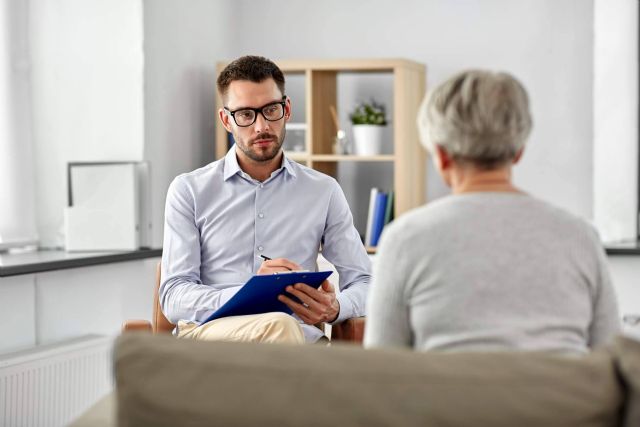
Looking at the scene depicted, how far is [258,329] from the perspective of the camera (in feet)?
8.25

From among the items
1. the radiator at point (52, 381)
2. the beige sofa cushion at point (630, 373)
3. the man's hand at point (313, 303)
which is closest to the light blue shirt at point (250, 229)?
the man's hand at point (313, 303)

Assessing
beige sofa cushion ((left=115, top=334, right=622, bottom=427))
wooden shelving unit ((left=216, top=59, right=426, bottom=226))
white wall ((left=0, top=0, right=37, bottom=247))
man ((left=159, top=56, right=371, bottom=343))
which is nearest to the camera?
beige sofa cushion ((left=115, top=334, right=622, bottom=427))

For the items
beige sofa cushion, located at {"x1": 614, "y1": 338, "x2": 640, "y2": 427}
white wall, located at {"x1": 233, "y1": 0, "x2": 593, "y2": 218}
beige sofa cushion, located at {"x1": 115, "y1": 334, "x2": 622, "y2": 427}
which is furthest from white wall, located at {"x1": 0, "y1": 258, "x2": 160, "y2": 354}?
beige sofa cushion, located at {"x1": 614, "y1": 338, "x2": 640, "y2": 427}

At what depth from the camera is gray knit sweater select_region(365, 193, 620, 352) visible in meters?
1.59

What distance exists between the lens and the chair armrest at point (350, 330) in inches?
111

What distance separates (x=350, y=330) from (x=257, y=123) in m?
0.65

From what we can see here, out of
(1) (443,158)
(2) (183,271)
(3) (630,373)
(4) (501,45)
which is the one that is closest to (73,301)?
(2) (183,271)

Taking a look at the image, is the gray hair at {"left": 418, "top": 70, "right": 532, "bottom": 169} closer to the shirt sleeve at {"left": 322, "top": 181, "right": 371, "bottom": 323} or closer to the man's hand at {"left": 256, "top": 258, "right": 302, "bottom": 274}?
the man's hand at {"left": 256, "top": 258, "right": 302, "bottom": 274}

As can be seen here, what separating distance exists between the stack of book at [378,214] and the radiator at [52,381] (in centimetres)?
146

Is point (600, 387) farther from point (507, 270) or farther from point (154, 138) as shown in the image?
point (154, 138)

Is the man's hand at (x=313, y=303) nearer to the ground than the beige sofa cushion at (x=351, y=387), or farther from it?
nearer to the ground

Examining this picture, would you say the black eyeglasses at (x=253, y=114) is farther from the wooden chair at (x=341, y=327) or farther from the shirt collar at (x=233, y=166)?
the wooden chair at (x=341, y=327)

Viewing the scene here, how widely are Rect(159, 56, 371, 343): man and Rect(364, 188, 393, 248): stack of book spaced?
1.90 meters

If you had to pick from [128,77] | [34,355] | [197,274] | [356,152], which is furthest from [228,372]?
[356,152]
